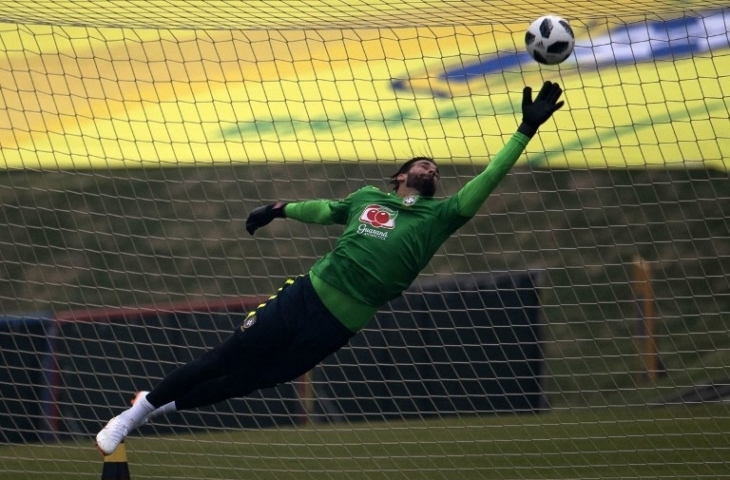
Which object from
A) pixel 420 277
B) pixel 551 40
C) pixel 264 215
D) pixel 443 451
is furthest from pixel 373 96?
pixel 551 40

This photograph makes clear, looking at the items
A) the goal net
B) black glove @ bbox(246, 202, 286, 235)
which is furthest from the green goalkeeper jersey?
the goal net

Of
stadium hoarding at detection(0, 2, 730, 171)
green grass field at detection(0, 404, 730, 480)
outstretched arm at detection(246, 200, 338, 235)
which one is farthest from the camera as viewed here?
stadium hoarding at detection(0, 2, 730, 171)

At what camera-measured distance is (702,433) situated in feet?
25.5

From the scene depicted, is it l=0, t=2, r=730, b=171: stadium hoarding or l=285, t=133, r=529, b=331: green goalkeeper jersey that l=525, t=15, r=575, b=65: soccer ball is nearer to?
l=285, t=133, r=529, b=331: green goalkeeper jersey

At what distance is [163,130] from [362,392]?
A: 307 cm

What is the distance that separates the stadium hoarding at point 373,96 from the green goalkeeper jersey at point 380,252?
317cm

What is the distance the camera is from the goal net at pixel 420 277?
777cm

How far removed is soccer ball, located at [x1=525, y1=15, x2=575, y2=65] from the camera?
18.4 ft

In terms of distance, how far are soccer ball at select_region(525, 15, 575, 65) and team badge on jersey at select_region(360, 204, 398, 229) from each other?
1028 millimetres

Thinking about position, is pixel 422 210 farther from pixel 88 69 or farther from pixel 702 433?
pixel 88 69

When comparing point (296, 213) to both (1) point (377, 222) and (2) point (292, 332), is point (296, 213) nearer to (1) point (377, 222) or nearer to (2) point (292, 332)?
(1) point (377, 222)

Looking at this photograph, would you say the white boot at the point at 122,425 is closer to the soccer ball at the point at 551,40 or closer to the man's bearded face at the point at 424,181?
the man's bearded face at the point at 424,181

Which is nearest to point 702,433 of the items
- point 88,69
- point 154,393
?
point 154,393

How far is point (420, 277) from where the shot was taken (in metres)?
9.24
